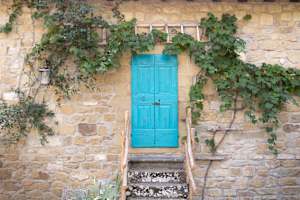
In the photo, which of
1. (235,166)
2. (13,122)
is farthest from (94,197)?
(235,166)

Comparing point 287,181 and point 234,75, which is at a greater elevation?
point 234,75

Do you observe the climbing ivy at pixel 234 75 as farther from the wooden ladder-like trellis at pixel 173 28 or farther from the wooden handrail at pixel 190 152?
the wooden handrail at pixel 190 152

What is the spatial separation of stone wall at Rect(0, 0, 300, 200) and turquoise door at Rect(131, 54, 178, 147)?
0.50 feet

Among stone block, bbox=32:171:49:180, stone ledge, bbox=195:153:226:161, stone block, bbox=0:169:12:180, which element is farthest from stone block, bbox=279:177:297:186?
stone block, bbox=0:169:12:180

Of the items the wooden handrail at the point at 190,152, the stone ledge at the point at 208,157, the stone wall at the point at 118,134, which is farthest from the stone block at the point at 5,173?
the stone ledge at the point at 208,157

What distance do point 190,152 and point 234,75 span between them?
180 centimetres

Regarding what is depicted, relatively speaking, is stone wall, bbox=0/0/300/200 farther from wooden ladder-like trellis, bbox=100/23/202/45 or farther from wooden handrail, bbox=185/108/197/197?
wooden handrail, bbox=185/108/197/197

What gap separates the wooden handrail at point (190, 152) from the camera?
666 centimetres

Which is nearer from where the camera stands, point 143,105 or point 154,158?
point 154,158

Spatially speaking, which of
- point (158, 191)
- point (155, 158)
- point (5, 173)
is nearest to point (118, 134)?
point (155, 158)

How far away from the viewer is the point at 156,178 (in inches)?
289

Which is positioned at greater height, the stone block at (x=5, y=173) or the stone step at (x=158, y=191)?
the stone block at (x=5, y=173)

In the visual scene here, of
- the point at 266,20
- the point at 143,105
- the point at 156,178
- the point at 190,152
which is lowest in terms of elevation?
the point at 156,178

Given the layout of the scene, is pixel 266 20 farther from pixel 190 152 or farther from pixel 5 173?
pixel 5 173
